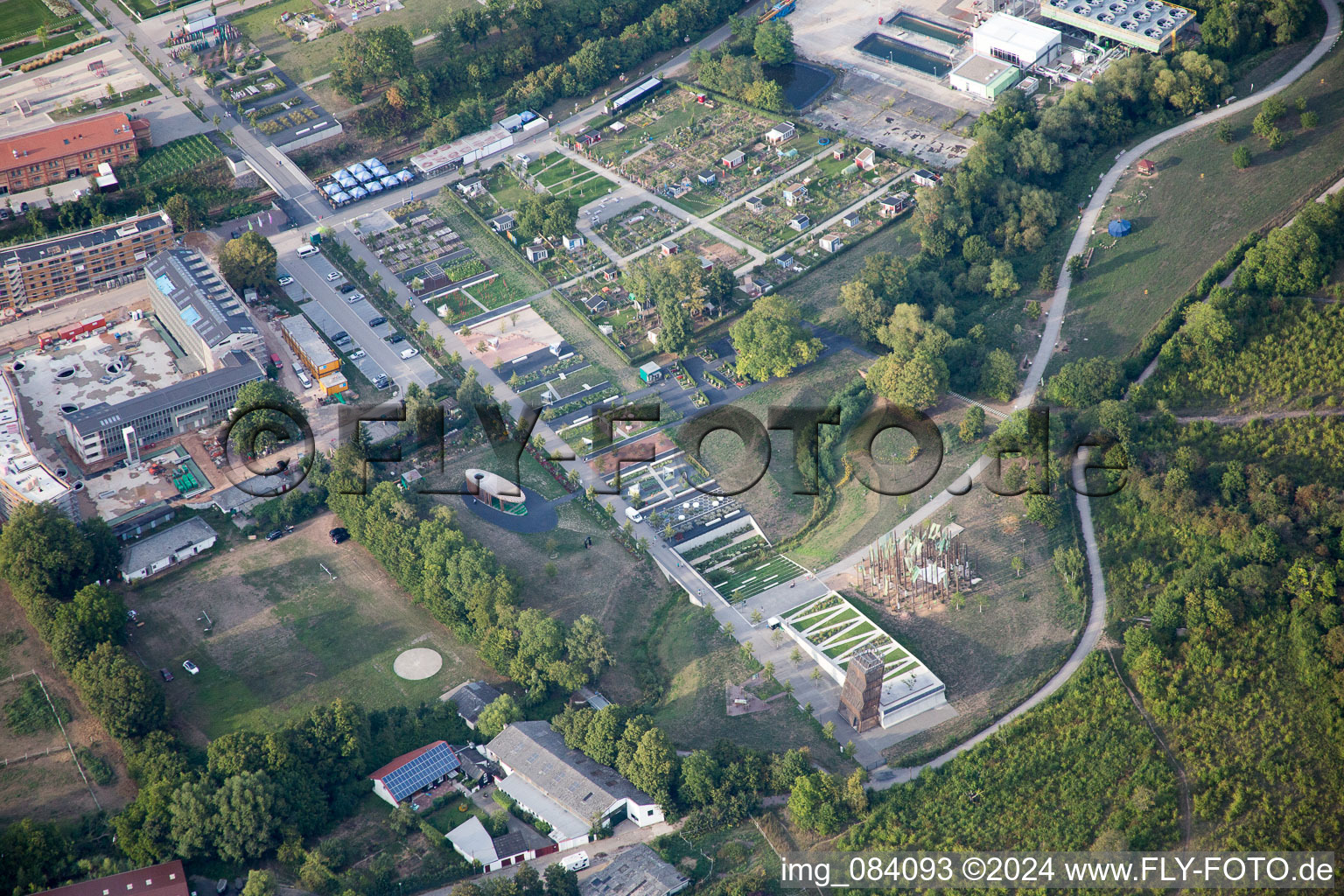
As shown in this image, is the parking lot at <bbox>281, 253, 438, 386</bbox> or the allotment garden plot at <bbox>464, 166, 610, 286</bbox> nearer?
the parking lot at <bbox>281, 253, 438, 386</bbox>

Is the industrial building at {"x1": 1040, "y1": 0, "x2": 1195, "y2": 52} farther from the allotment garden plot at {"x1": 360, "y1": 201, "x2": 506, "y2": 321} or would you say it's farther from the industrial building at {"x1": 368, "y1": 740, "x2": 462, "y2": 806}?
the industrial building at {"x1": 368, "y1": 740, "x2": 462, "y2": 806}

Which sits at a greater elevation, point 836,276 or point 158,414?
point 158,414

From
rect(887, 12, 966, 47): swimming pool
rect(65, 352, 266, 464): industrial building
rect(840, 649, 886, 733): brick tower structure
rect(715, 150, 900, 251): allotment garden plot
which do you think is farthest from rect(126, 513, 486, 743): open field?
rect(887, 12, 966, 47): swimming pool

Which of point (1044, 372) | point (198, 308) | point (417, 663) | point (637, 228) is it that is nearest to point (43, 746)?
point (417, 663)

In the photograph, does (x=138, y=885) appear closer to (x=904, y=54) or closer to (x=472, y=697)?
(x=472, y=697)

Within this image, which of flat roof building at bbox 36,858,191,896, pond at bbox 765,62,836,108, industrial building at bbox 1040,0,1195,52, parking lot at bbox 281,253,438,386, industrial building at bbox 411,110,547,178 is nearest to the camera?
flat roof building at bbox 36,858,191,896

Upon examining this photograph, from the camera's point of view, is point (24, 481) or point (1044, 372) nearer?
point (24, 481)

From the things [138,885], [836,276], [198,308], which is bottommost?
[138,885]
